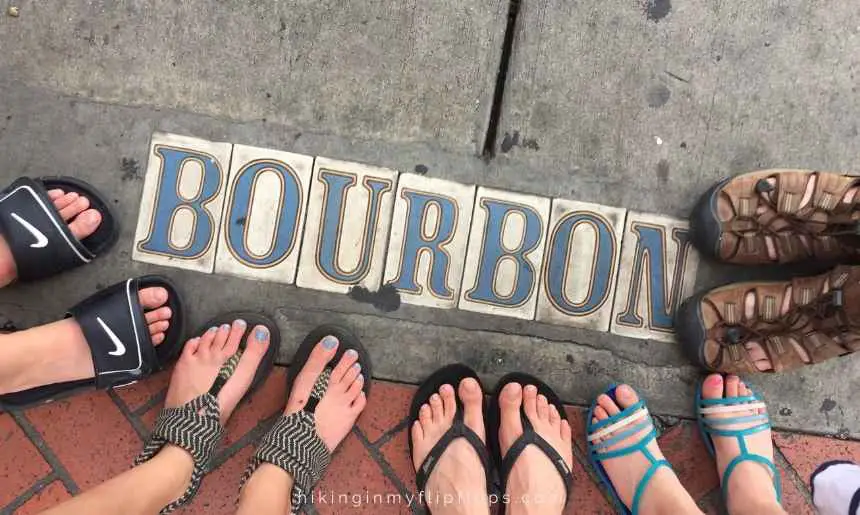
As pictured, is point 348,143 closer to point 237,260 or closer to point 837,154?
point 237,260

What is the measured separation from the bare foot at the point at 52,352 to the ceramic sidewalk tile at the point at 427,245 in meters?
0.77

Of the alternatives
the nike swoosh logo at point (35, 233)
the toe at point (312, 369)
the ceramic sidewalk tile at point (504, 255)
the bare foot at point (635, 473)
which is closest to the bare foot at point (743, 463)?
the bare foot at point (635, 473)

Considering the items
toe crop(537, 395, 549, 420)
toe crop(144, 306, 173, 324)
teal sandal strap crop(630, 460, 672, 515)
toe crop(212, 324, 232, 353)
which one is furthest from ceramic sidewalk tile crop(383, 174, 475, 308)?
teal sandal strap crop(630, 460, 672, 515)

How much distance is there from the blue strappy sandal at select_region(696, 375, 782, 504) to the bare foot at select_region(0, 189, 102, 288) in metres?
2.11

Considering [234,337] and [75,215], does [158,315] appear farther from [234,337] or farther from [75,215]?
[75,215]

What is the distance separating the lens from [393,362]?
6.26 ft

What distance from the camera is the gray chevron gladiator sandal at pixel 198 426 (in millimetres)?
1679

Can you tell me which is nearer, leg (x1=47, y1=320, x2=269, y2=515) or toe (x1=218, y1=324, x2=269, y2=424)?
leg (x1=47, y1=320, x2=269, y2=515)

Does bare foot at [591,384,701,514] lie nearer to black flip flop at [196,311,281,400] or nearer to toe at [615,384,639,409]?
toe at [615,384,639,409]

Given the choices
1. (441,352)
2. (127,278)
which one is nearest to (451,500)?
(441,352)

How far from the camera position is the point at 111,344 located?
1.76m

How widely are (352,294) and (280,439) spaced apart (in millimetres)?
512

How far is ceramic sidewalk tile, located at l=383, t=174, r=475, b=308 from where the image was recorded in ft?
6.23

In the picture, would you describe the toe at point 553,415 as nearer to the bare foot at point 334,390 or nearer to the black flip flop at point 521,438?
the black flip flop at point 521,438
